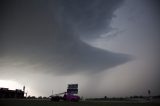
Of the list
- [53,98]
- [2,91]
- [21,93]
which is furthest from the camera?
[21,93]

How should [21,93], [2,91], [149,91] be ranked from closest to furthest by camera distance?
[149,91], [2,91], [21,93]

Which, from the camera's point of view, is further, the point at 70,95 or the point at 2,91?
the point at 2,91

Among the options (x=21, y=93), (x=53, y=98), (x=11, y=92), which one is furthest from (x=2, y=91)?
(x=53, y=98)

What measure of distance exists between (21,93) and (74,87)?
179ft

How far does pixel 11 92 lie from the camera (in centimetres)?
10331

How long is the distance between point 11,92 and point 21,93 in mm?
7586

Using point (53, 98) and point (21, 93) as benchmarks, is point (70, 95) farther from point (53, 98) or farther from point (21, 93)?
point (21, 93)

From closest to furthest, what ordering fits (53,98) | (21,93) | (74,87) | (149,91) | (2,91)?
(53,98)
(149,91)
(74,87)
(2,91)
(21,93)

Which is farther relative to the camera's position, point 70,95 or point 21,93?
point 21,93

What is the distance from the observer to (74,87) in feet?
219

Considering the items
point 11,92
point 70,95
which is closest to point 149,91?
point 70,95

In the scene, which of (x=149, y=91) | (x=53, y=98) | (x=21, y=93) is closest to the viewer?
(x=53, y=98)

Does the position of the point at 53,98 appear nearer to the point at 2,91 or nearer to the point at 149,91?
the point at 149,91

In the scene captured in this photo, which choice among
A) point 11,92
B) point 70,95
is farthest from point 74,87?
point 11,92
